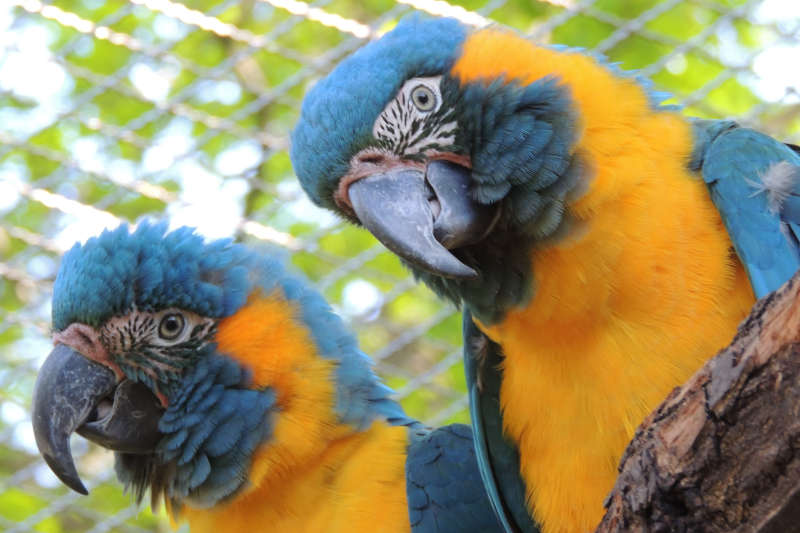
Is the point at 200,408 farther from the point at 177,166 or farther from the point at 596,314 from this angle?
the point at 177,166

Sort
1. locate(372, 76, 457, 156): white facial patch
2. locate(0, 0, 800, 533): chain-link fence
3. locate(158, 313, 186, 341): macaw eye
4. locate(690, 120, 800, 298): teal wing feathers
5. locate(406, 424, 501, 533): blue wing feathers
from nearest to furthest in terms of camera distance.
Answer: locate(690, 120, 800, 298): teal wing feathers, locate(372, 76, 457, 156): white facial patch, locate(406, 424, 501, 533): blue wing feathers, locate(158, 313, 186, 341): macaw eye, locate(0, 0, 800, 533): chain-link fence

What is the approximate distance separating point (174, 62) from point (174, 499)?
193cm

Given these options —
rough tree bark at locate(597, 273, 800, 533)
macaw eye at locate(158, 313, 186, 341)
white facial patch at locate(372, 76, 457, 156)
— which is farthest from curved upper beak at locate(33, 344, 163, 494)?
rough tree bark at locate(597, 273, 800, 533)

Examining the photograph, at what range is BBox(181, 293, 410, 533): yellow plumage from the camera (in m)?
2.22

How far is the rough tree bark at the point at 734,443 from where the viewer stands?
1248 mm

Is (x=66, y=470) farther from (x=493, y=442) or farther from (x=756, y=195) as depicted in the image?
(x=756, y=195)

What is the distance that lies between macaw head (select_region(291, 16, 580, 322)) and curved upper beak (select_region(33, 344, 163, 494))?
2.19 ft

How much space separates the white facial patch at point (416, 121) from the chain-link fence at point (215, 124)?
1.57 meters

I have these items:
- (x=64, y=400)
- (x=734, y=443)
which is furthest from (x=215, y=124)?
(x=734, y=443)

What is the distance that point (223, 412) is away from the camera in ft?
7.36

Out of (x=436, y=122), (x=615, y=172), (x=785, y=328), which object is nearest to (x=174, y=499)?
(x=436, y=122)

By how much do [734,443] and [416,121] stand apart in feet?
3.04

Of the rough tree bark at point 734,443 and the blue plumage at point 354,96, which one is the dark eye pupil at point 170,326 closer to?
the blue plumage at point 354,96

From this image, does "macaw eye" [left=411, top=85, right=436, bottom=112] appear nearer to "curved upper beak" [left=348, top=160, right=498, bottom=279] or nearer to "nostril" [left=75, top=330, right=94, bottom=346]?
"curved upper beak" [left=348, top=160, right=498, bottom=279]
